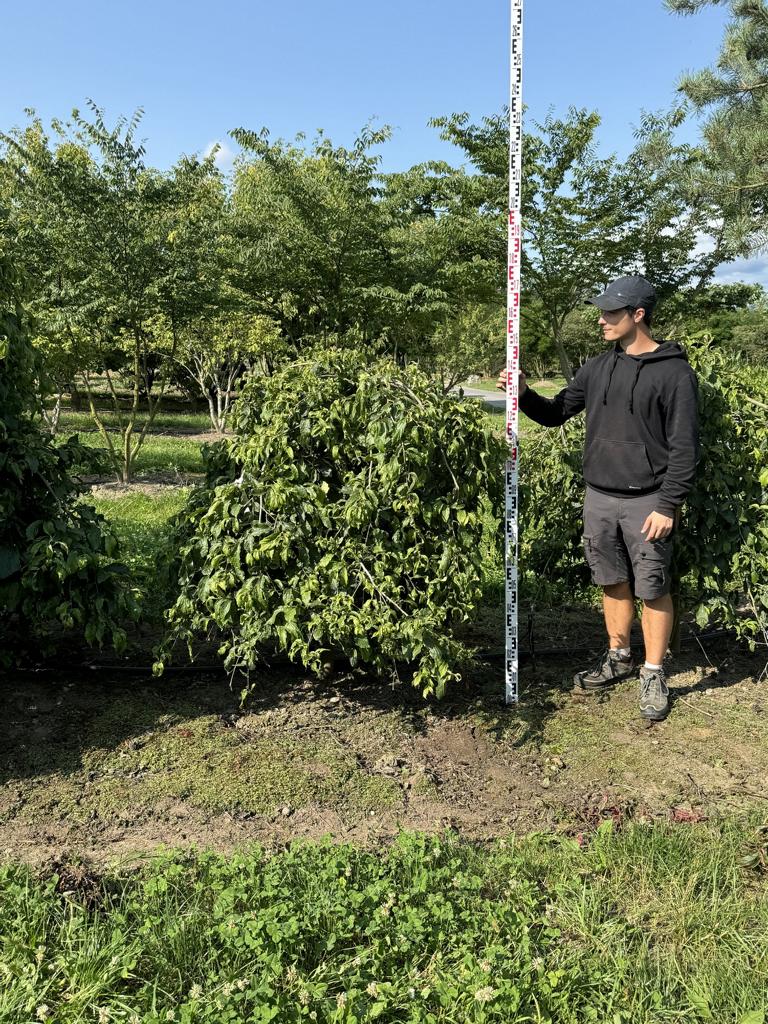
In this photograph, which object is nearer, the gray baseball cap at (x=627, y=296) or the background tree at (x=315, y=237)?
the gray baseball cap at (x=627, y=296)

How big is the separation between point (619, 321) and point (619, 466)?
2.18ft

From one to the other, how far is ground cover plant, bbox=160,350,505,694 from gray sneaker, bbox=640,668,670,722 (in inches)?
38.4

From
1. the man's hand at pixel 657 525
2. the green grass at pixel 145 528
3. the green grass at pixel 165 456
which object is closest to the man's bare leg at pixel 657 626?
the man's hand at pixel 657 525

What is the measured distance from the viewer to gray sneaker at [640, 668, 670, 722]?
3.61 meters

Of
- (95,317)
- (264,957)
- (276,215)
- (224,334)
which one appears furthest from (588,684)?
(224,334)

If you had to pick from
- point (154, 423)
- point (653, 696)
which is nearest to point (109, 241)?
point (653, 696)

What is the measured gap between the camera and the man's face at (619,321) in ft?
11.6

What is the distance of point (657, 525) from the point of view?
3.47 meters

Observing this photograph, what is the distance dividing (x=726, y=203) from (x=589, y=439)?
7592 mm

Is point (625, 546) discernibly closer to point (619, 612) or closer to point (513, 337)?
point (619, 612)

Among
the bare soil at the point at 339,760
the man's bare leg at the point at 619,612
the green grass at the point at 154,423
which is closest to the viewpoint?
the bare soil at the point at 339,760

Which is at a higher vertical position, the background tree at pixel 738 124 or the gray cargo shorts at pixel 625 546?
the background tree at pixel 738 124

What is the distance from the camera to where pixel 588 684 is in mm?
3891

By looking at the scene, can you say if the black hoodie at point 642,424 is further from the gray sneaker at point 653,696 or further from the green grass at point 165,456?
the green grass at point 165,456
